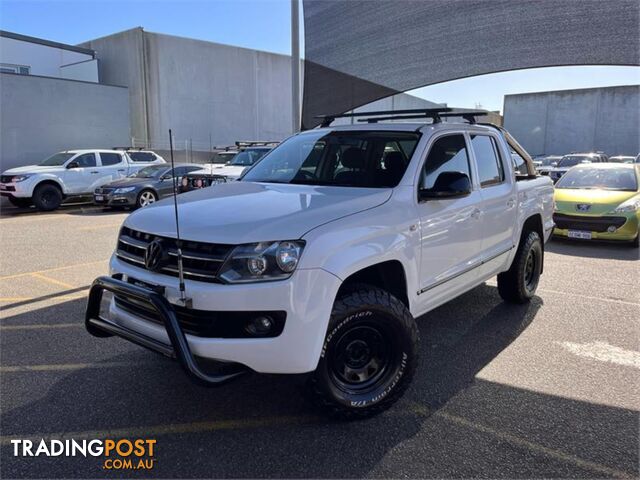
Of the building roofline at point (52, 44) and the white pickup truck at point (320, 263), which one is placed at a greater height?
the building roofline at point (52, 44)

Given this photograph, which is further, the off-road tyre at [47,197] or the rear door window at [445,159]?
the off-road tyre at [47,197]

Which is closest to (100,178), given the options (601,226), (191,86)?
(191,86)

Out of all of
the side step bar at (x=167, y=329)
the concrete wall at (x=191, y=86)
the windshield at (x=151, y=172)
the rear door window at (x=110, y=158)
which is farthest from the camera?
the concrete wall at (x=191, y=86)

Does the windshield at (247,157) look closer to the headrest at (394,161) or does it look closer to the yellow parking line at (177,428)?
the headrest at (394,161)

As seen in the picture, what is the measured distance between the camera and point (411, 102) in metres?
39.0

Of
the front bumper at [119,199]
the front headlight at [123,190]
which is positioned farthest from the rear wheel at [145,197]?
the front headlight at [123,190]

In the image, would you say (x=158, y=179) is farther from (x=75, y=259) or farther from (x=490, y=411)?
(x=490, y=411)

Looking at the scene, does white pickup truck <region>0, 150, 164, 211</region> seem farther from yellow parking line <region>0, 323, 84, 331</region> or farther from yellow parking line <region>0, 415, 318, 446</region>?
yellow parking line <region>0, 415, 318, 446</region>

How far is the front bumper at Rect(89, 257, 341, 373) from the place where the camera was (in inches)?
106

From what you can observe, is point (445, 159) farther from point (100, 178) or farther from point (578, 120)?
point (578, 120)

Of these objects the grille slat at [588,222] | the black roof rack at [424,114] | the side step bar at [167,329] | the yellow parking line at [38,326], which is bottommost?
the yellow parking line at [38,326]

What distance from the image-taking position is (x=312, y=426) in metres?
3.13

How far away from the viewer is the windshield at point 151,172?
50.5 feet

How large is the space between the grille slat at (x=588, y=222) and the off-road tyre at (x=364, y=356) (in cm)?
720
